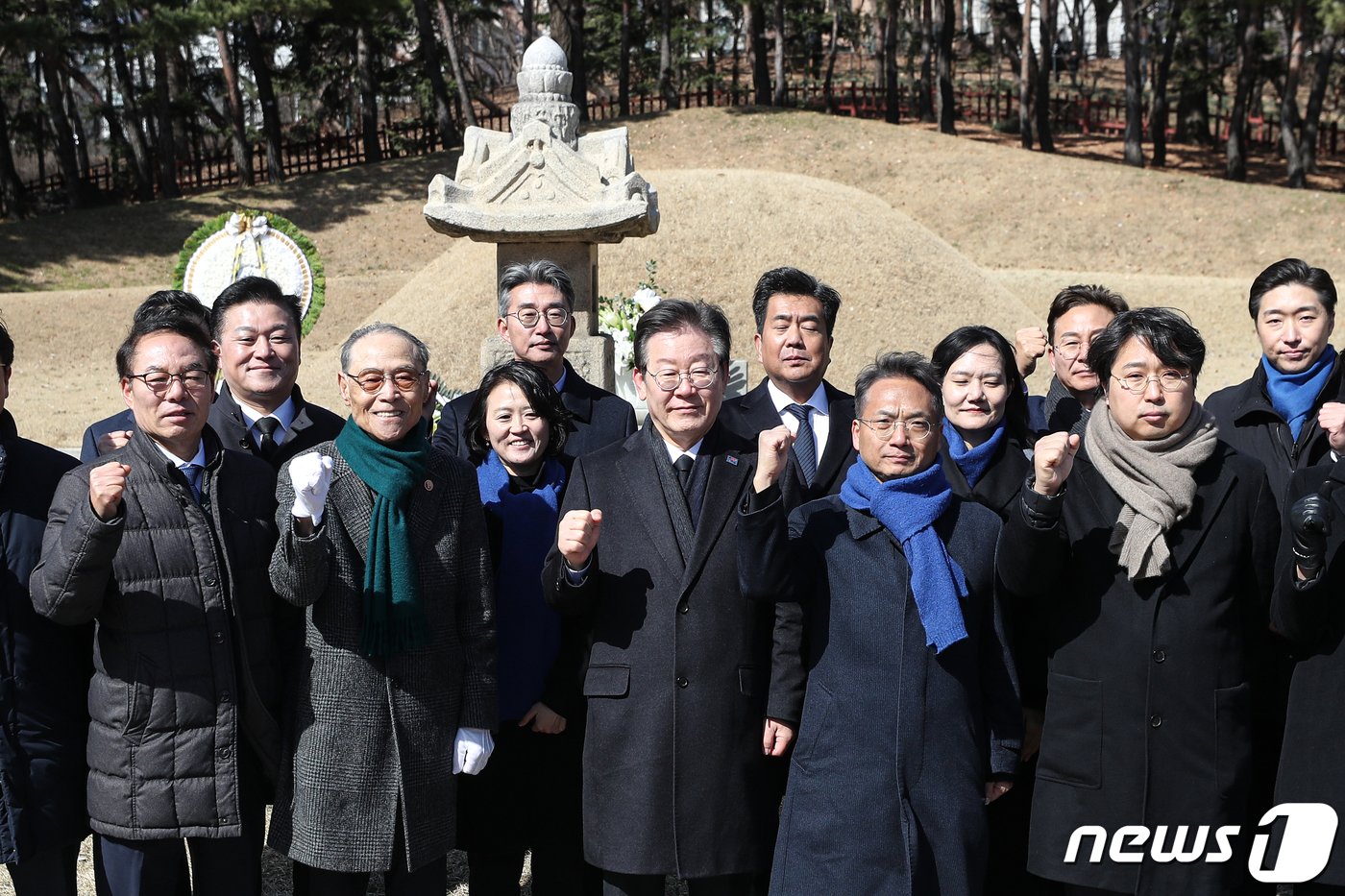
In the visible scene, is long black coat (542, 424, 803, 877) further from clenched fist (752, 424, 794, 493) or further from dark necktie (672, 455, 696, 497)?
clenched fist (752, 424, 794, 493)

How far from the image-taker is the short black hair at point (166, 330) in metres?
3.00

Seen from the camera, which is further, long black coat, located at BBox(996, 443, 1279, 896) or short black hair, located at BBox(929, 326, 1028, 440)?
short black hair, located at BBox(929, 326, 1028, 440)

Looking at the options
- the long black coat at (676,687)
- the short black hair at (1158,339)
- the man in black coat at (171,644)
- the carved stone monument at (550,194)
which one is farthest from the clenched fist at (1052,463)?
the carved stone monument at (550,194)

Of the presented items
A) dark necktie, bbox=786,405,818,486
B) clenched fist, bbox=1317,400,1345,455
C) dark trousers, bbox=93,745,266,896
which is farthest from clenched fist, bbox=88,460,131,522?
clenched fist, bbox=1317,400,1345,455

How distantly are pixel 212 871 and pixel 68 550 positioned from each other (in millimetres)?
891

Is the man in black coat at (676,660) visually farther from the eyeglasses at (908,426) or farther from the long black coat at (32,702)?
the long black coat at (32,702)

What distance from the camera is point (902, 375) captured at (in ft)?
9.59

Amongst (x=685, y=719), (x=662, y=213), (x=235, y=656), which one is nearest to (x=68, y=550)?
(x=235, y=656)

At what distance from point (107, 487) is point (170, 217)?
25.4 m

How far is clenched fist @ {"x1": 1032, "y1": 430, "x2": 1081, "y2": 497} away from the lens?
105 inches

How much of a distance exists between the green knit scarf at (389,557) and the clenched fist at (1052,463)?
1.46 metres

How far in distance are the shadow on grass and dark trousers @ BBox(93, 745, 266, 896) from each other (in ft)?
71.1

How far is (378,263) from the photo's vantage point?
2333 centimetres

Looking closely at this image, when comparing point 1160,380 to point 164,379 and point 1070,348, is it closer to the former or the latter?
point 1070,348
